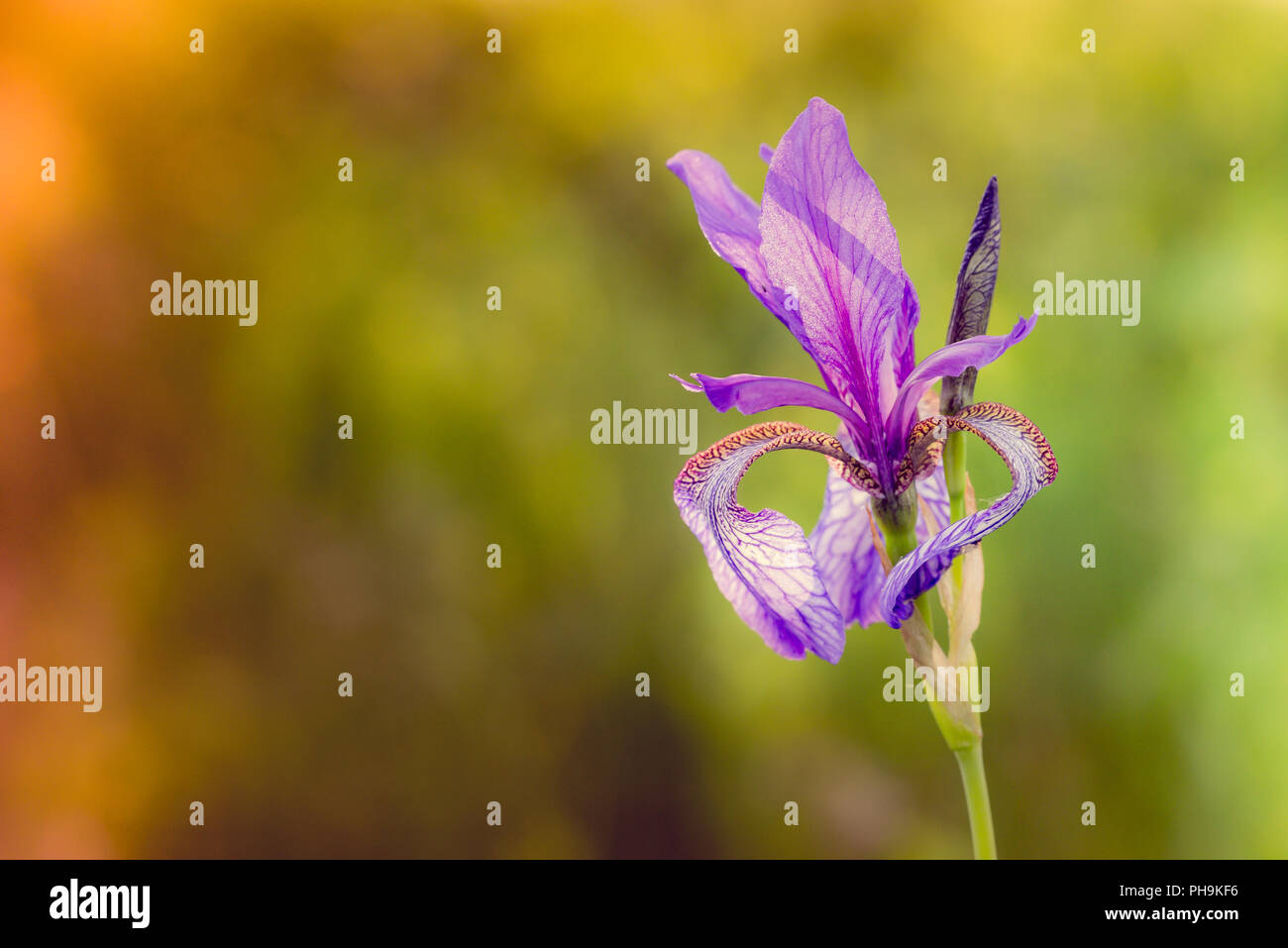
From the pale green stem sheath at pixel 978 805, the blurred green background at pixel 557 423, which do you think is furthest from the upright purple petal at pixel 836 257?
the blurred green background at pixel 557 423

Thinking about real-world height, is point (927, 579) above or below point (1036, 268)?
below

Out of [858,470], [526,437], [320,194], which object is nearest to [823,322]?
[858,470]

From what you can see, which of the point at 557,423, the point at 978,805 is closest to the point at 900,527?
the point at 978,805

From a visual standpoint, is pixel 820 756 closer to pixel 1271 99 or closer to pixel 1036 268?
pixel 1036 268

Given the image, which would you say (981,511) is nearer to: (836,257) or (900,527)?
(900,527)

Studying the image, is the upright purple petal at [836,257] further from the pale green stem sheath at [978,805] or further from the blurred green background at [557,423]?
the blurred green background at [557,423]
